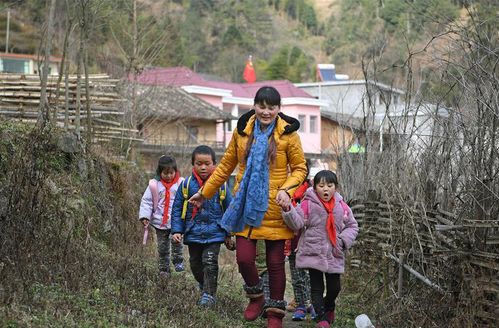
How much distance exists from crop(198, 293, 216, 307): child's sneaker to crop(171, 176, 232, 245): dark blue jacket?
53 cm

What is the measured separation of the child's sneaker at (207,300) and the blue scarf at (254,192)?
0.95 m

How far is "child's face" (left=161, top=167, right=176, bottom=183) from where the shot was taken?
356 inches

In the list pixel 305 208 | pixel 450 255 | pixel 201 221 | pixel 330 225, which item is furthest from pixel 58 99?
pixel 450 255

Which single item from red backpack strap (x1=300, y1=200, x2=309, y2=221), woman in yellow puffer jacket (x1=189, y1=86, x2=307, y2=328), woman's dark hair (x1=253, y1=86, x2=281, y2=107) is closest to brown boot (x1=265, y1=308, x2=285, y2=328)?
woman in yellow puffer jacket (x1=189, y1=86, x2=307, y2=328)

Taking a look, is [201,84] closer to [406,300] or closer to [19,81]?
[19,81]

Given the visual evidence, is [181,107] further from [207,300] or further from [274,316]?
[274,316]

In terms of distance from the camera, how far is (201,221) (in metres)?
7.12

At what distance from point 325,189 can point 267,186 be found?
35.0 inches

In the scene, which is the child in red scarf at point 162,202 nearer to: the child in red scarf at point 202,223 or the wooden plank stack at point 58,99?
the child in red scarf at point 202,223

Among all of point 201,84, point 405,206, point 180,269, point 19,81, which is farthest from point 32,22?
point 405,206

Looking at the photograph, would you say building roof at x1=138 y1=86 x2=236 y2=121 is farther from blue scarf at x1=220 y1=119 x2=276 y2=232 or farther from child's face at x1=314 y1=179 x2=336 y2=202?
blue scarf at x1=220 y1=119 x2=276 y2=232

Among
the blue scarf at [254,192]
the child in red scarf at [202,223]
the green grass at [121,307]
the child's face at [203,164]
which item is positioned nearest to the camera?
the green grass at [121,307]

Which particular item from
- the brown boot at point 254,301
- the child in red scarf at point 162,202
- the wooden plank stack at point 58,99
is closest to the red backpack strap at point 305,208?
the brown boot at point 254,301

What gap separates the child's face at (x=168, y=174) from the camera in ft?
29.7
